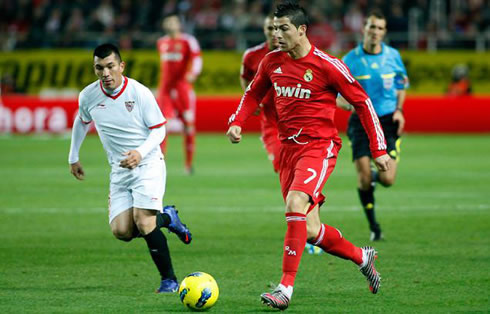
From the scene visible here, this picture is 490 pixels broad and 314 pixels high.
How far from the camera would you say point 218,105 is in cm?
2495

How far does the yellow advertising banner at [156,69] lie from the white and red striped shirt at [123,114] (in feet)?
65.4

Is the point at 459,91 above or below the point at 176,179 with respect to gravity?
below

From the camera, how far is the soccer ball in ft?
20.3

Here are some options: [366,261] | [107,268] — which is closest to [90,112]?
[107,268]

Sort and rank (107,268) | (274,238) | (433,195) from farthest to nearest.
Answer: (433,195)
(274,238)
(107,268)

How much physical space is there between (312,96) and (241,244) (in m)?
3.00

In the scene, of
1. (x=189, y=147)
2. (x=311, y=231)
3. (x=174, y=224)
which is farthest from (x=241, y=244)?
(x=189, y=147)

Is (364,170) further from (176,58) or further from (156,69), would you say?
(156,69)

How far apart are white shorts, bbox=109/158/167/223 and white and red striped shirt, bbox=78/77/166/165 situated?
0.30ft

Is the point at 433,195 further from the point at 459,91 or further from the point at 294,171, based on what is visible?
the point at 459,91

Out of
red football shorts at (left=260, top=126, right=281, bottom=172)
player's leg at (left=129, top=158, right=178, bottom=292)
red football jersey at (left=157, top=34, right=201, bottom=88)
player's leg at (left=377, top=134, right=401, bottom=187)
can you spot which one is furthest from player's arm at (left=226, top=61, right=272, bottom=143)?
red football jersey at (left=157, top=34, right=201, bottom=88)

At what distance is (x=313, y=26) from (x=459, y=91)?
480 centimetres

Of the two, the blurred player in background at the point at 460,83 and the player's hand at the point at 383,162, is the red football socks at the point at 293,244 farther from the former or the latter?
the blurred player in background at the point at 460,83

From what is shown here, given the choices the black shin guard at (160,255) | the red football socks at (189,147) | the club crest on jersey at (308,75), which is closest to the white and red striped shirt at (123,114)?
the black shin guard at (160,255)
